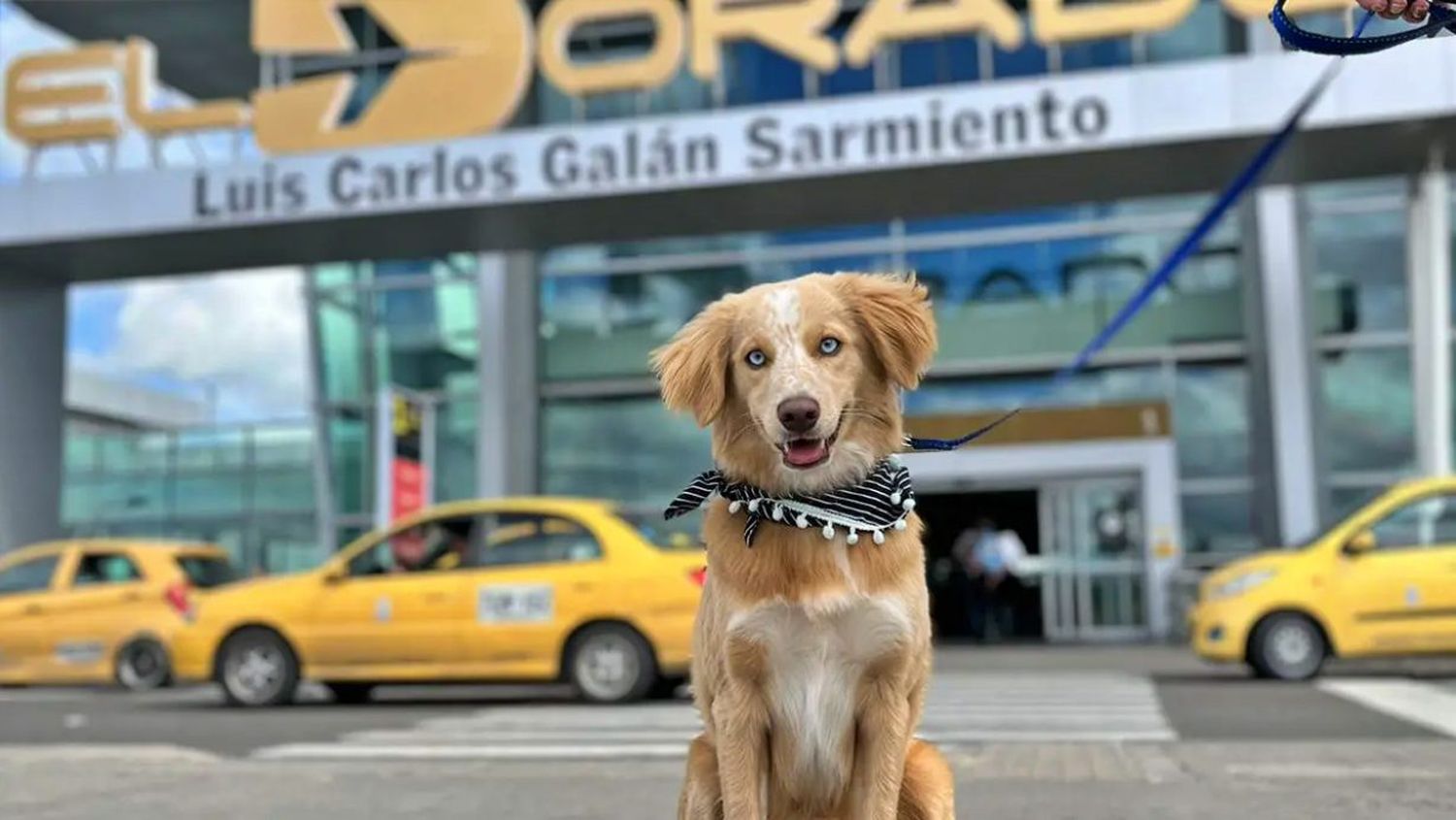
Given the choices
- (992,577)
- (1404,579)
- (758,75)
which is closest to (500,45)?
(758,75)

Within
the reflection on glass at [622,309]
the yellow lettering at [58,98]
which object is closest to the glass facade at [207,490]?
the reflection on glass at [622,309]

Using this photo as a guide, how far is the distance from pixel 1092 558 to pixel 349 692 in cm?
1286

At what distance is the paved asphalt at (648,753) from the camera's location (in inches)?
226

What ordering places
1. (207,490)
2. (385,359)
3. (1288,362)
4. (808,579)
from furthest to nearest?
1. (207,490)
2. (385,359)
3. (1288,362)
4. (808,579)

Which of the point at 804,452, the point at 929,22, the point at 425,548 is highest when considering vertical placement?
the point at 929,22

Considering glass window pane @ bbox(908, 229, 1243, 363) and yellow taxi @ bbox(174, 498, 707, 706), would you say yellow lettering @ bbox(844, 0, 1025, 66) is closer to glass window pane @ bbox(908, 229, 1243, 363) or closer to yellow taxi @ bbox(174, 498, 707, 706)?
glass window pane @ bbox(908, 229, 1243, 363)

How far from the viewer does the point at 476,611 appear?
1128 centimetres

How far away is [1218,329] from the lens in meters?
21.8

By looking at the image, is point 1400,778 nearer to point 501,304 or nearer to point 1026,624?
point 1026,624

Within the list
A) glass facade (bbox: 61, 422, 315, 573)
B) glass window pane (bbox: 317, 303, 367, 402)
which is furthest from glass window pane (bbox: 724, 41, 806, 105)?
Answer: glass facade (bbox: 61, 422, 315, 573)

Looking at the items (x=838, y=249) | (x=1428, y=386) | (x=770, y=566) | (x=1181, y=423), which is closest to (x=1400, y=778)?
(x=770, y=566)

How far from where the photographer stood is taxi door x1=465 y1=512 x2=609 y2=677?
11.1 metres

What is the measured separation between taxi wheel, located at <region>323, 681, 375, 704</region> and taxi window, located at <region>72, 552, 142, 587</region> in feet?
13.1

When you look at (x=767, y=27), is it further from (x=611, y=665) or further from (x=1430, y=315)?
(x=611, y=665)
